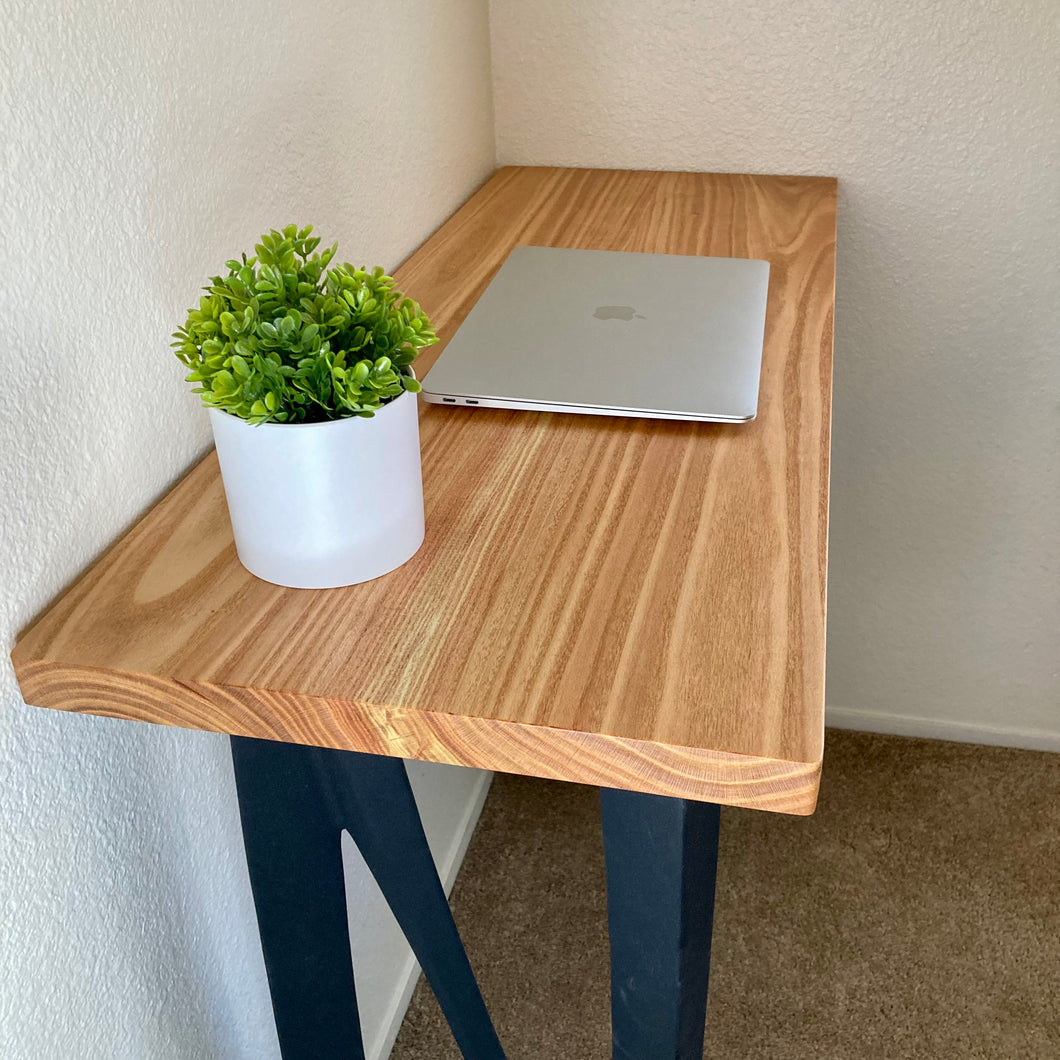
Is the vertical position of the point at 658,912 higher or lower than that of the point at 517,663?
lower

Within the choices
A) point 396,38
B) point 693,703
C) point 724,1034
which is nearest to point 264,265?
point 693,703

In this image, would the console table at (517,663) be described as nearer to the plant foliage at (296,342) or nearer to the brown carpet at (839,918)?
the plant foliage at (296,342)

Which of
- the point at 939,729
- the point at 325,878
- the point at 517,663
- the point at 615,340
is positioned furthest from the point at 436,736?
the point at 939,729

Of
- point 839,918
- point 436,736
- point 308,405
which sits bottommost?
point 839,918

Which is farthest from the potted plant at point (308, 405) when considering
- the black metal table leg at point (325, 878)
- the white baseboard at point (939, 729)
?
the white baseboard at point (939, 729)

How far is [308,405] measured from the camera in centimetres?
53

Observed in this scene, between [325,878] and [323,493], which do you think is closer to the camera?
[323,493]

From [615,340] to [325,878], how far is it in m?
0.47

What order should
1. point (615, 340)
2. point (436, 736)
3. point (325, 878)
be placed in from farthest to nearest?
1. point (615, 340)
2. point (325, 878)
3. point (436, 736)

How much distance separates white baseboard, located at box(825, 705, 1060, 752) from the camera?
1674mm

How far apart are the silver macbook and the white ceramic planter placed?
214 millimetres

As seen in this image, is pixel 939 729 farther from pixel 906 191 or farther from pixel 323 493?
pixel 323 493

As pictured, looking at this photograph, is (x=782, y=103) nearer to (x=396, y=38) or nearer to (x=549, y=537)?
(x=396, y=38)

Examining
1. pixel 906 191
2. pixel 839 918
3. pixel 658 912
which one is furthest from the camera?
pixel 839 918
